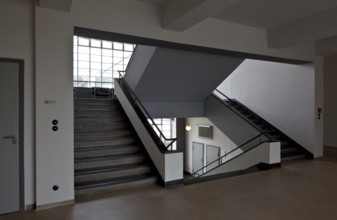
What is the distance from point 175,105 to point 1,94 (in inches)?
206

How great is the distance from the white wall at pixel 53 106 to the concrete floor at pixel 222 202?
0.36 m

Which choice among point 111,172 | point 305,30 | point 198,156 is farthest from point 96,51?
point 305,30

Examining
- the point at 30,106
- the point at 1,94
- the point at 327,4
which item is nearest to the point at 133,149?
the point at 30,106

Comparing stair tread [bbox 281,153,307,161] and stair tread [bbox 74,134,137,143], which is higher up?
stair tread [bbox 74,134,137,143]

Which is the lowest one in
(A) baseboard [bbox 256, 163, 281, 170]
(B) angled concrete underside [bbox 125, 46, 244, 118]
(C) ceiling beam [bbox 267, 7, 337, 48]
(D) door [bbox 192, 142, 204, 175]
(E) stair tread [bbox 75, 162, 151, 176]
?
(D) door [bbox 192, 142, 204, 175]

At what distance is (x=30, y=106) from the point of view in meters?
3.62

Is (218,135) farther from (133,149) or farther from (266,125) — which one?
(133,149)

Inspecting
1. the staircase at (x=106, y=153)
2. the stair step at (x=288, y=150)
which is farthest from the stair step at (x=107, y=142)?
the stair step at (x=288, y=150)

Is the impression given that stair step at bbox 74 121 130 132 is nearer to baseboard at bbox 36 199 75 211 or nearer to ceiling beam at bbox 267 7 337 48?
baseboard at bbox 36 199 75 211

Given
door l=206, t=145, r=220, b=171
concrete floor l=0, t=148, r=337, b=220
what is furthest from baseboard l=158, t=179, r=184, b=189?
door l=206, t=145, r=220, b=171

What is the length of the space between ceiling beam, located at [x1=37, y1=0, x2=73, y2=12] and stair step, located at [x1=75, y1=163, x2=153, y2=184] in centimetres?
271

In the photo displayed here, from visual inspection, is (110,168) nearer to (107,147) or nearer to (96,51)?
(107,147)

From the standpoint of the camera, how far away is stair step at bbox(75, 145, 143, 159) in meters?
4.97

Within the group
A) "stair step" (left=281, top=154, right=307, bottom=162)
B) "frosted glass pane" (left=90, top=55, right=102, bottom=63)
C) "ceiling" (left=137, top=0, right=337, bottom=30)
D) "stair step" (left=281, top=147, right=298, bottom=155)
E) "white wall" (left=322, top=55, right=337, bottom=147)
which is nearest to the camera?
"ceiling" (left=137, top=0, right=337, bottom=30)
